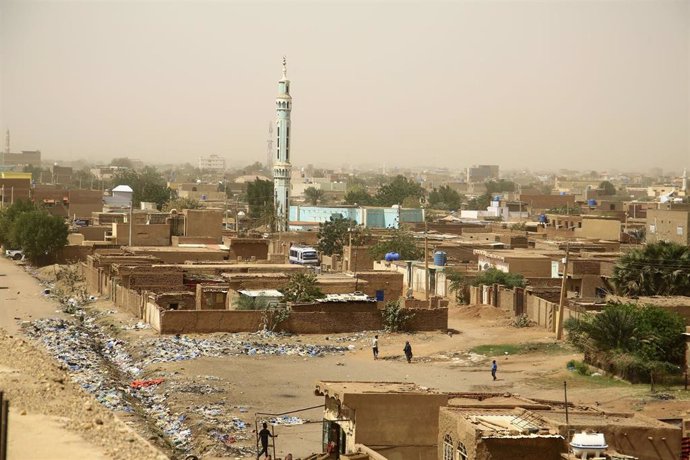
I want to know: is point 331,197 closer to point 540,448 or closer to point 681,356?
point 681,356

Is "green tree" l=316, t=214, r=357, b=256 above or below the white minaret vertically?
below

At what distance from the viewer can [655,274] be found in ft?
114

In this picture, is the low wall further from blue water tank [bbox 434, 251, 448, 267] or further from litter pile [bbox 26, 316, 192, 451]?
blue water tank [bbox 434, 251, 448, 267]

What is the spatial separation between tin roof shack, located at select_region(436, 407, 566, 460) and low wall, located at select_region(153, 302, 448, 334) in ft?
58.1

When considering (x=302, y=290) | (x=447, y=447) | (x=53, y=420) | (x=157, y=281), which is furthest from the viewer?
(x=157, y=281)

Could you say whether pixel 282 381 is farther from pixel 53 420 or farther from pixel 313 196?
pixel 313 196

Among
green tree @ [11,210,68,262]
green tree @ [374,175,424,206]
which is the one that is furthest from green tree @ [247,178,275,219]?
green tree @ [11,210,68,262]

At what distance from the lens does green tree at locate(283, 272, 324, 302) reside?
3616 cm

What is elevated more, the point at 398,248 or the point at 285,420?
the point at 398,248

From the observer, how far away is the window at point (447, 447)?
16.5 meters

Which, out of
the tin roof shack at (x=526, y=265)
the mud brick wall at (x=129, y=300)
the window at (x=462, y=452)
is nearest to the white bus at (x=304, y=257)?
the tin roof shack at (x=526, y=265)

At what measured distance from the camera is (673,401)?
2508cm

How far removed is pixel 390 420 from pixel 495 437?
2836mm

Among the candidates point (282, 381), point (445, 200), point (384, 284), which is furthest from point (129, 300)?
point (445, 200)
